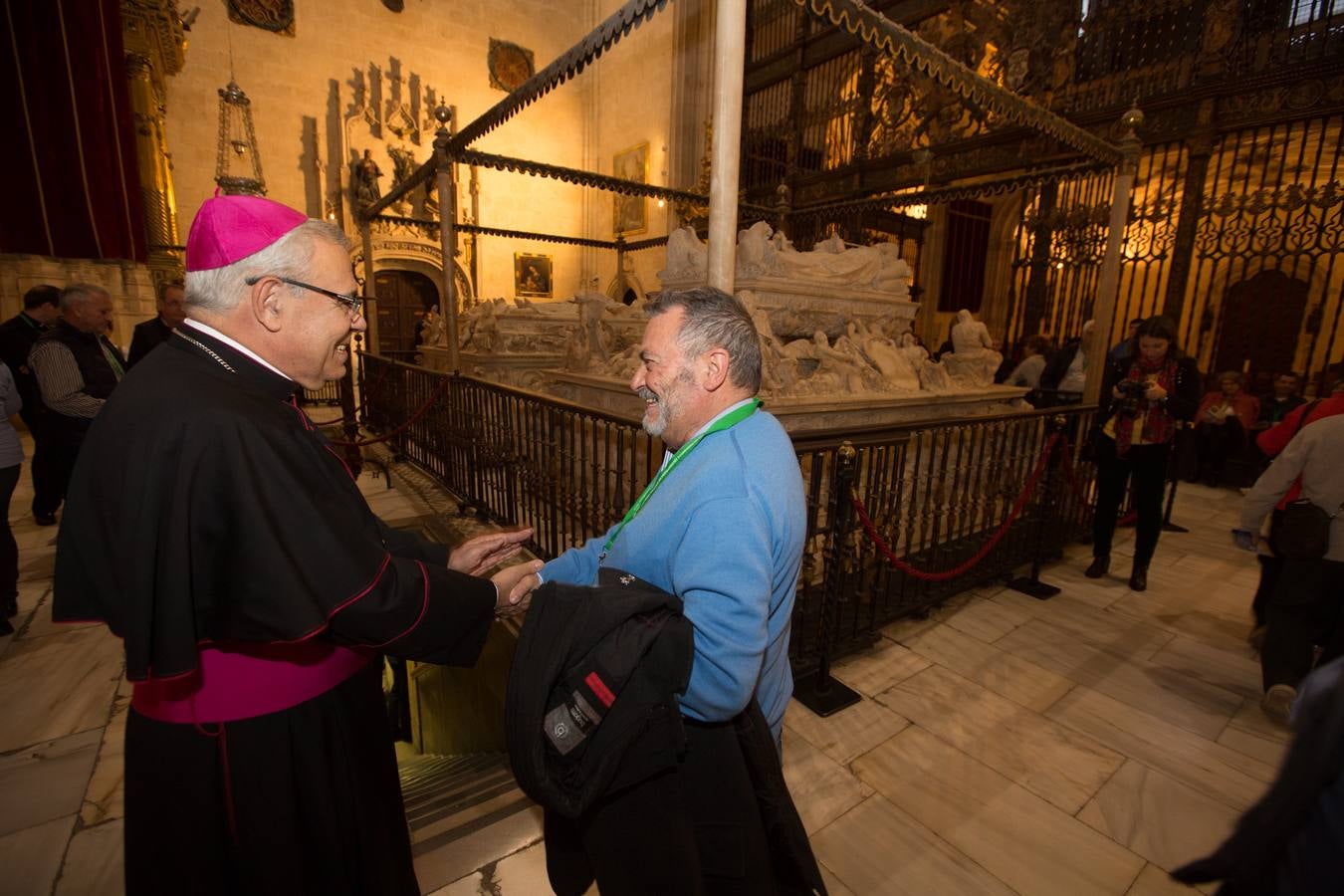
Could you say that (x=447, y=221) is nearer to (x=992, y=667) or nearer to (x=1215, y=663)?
(x=992, y=667)

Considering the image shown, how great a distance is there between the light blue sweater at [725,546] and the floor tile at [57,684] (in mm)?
3037

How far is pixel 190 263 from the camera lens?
45.8 inches

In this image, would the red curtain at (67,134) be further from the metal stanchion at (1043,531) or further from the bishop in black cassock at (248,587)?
the metal stanchion at (1043,531)

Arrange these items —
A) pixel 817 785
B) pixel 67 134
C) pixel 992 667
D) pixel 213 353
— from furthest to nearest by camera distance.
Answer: pixel 67 134 < pixel 992 667 < pixel 817 785 < pixel 213 353

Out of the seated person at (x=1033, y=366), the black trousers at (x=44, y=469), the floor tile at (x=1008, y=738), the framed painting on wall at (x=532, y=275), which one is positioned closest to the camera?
the floor tile at (x=1008, y=738)

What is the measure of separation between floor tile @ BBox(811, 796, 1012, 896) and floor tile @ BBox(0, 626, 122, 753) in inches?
126

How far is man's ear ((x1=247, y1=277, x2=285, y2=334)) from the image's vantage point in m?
1.16

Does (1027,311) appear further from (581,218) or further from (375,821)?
(581,218)

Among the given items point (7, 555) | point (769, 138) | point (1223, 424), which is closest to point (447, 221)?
point (7, 555)

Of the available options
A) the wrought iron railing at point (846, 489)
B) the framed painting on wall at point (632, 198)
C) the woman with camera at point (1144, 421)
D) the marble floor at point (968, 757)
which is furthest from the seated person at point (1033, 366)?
the framed painting on wall at point (632, 198)

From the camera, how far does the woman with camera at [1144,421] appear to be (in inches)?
153

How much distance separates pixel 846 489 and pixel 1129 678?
6.42ft

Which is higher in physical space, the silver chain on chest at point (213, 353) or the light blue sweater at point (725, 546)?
the silver chain on chest at point (213, 353)

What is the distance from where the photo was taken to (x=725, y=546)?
1.06 metres
